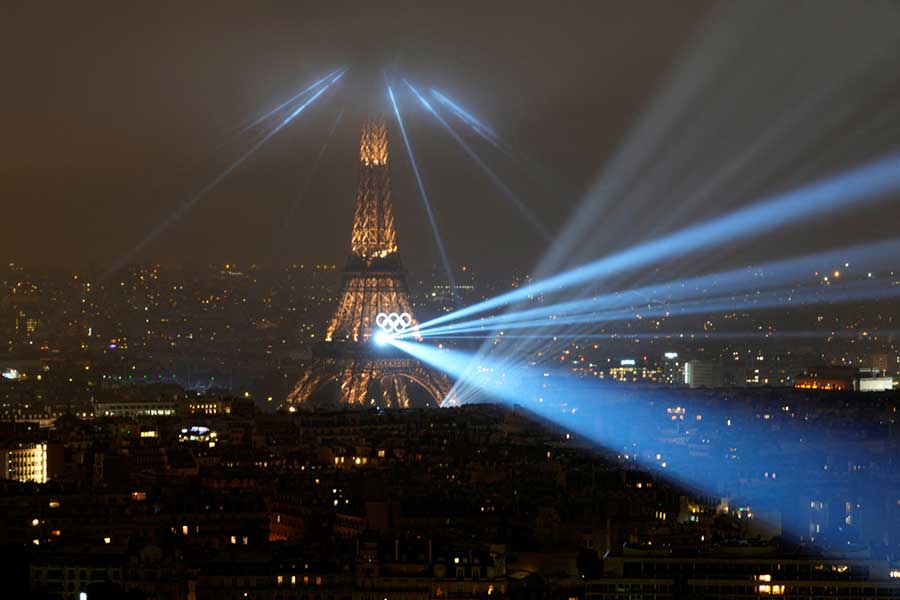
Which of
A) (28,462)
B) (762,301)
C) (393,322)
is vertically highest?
(762,301)

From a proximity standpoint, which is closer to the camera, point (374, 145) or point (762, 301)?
point (374, 145)

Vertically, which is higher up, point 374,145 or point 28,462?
point 374,145

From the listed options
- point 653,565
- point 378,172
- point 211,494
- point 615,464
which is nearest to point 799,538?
point 653,565

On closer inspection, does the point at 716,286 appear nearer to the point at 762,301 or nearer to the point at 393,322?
the point at 762,301

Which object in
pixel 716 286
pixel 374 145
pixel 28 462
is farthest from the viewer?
pixel 716 286

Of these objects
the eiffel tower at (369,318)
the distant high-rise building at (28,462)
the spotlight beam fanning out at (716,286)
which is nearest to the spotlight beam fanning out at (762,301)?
the spotlight beam fanning out at (716,286)

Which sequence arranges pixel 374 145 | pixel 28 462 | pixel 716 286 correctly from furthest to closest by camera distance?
pixel 716 286
pixel 374 145
pixel 28 462

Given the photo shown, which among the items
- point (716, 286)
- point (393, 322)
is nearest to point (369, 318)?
point (393, 322)

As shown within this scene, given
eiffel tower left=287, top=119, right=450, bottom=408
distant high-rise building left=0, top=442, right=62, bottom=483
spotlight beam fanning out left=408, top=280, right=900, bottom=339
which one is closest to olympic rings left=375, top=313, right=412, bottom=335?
eiffel tower left=287, top=119, right=450, bottom=408

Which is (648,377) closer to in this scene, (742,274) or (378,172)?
(742,274)
